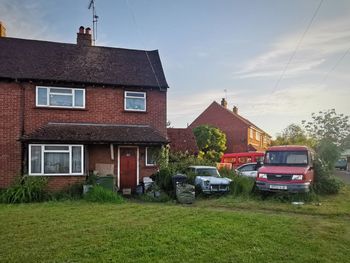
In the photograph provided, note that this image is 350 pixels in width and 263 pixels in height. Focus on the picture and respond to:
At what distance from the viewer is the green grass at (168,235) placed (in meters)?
5.78

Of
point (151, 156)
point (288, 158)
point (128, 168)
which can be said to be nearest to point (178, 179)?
point (151, 156)

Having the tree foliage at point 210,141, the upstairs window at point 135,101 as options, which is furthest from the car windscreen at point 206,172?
the tree foliage at point 210,141

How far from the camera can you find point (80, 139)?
593 inches

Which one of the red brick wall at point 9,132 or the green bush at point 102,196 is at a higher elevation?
the red brick wall at point 9,132

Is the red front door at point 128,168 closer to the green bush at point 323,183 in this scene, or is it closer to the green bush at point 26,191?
the green bush at point 26,191

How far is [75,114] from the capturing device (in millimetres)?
16656

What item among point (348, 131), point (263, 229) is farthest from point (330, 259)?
point (348, 131)

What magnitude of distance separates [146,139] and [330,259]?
37.6ft

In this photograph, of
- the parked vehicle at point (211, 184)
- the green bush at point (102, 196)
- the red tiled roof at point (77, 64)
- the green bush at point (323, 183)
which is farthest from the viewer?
the red tiled roof at point (77, 64)

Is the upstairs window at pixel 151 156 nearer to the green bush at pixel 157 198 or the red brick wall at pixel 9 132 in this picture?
the green bush at pixel 157 198

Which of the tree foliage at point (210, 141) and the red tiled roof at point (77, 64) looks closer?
the red tiled roof at point (77, 64)

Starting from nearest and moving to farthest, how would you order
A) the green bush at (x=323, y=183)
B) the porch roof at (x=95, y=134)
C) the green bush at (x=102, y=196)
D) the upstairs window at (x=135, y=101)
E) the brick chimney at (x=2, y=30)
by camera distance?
the green bush at (x=102, y=196), the porch roof at (x=95, y=134), the green bush at (x=323, y=183), the upstairs window at (x=135, y=101), the brick chimney at (x=2, y=30)

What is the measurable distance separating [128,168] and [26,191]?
5345mm

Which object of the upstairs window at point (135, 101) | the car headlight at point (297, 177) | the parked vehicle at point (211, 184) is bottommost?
the parked vehicle at point (211, 184)
